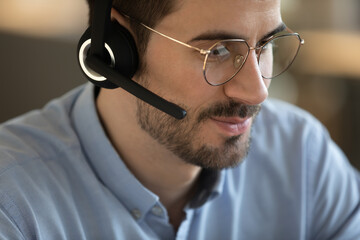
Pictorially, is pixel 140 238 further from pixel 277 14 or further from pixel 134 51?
pixel 277 14

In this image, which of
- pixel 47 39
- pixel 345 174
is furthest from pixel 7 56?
pixel 345 174

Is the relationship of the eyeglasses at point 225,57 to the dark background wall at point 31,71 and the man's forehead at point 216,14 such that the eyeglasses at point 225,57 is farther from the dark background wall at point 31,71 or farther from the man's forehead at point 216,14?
the dark background wall at point 31,71

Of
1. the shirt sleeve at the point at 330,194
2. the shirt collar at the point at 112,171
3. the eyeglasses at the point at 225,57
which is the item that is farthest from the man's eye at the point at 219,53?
the shirt sleeve at the point at 330,194

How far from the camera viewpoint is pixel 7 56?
2777 millimetres

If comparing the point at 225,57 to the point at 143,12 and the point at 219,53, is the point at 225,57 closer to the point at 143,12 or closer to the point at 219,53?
the point at 219,53

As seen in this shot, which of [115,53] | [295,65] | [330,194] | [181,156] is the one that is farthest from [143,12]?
[295,65]

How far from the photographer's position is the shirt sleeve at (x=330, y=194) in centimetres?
147

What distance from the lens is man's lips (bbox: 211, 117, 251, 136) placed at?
123 cm

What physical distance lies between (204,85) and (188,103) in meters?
0.05

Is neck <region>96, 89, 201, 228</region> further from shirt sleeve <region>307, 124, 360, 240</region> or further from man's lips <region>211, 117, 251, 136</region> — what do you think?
shirt sleeve <region>307, 124, 360, 240</region>

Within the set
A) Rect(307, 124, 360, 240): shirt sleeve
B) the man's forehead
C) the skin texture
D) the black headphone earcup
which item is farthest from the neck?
Rect(307, 124, 360, 240): shirt sleeve

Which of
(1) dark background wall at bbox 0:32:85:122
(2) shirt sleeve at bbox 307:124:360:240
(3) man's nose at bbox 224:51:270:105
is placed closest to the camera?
(3) man's nose at bbox 224:51:270:105

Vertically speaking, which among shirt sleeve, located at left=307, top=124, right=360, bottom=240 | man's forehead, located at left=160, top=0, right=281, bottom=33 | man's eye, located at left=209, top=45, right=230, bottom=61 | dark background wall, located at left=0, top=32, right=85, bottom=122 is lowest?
dark background wall, located at left=0, top=32, right=85, bottom=122

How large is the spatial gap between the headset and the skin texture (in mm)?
66
